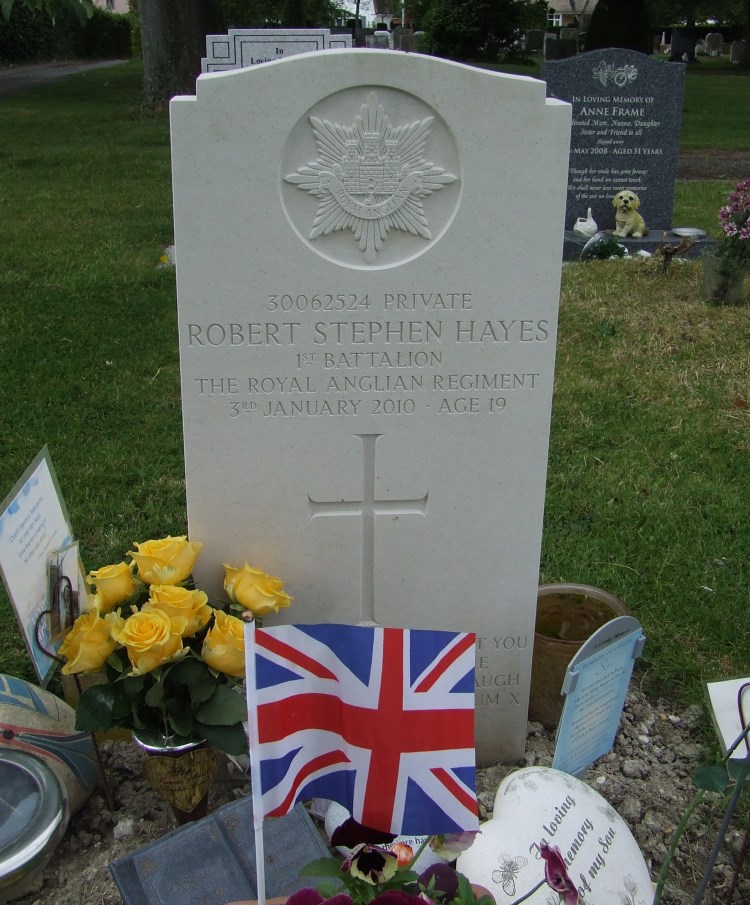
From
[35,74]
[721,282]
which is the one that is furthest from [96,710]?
[35,74]

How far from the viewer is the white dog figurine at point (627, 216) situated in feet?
27.1

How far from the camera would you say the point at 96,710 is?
2254mm

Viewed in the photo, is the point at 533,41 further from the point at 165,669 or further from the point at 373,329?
the point at 165,669

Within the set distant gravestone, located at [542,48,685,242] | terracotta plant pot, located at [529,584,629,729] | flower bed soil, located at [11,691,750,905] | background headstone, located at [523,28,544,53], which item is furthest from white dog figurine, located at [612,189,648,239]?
background headstone, located at [523,28,544,53]

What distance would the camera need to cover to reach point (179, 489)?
167 inches

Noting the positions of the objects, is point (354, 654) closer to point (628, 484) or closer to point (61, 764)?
point (61, 764)

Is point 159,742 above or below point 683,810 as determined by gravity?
above

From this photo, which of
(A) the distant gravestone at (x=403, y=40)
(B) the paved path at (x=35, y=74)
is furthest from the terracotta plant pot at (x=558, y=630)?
(A) the distant gravestone at (x=403, y=40)

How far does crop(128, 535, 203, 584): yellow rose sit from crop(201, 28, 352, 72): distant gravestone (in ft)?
24.6

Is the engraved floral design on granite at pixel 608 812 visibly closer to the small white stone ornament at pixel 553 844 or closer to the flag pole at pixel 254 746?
the small white stone ornament at pixel 553 844

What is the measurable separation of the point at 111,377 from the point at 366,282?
3513mm

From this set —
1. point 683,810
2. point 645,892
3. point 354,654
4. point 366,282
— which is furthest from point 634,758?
point 366,282

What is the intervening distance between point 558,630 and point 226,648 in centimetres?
130

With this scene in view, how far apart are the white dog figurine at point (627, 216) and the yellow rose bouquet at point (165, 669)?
275 inches
